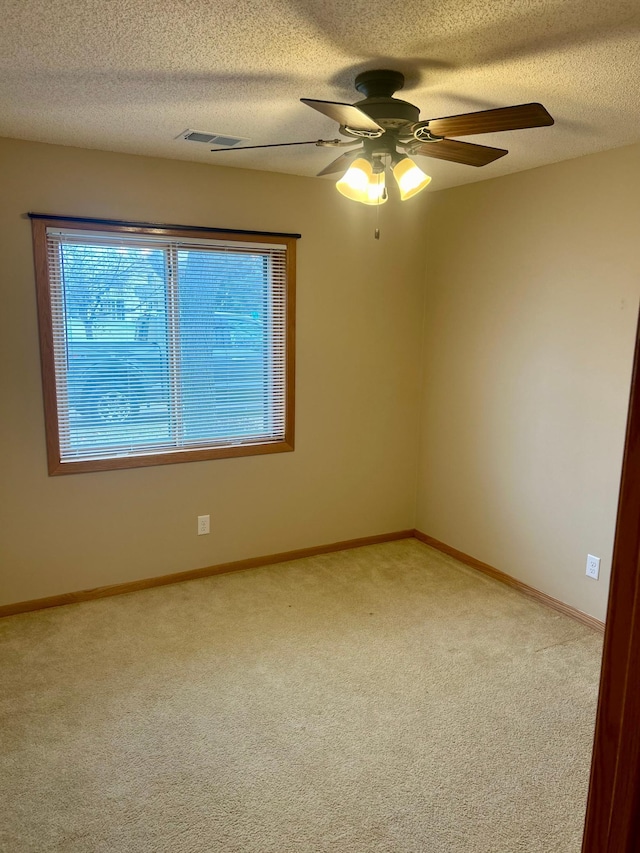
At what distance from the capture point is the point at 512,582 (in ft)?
12.0

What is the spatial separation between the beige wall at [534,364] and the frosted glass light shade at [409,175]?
127 cm

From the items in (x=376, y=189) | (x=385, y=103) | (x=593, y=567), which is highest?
(x=385, y=103)

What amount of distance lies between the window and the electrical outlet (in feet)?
6.30

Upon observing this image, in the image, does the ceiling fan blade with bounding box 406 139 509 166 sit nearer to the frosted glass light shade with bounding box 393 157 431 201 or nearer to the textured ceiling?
the frosted glass light shade with bounding box 393 157 431 201

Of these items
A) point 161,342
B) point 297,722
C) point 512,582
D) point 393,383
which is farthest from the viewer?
point 393,383

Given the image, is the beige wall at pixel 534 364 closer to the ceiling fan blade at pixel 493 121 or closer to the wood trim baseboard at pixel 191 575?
the wood trim baseboard at pixel 191 575

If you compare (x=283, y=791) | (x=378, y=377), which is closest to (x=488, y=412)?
(x=378, y=377)

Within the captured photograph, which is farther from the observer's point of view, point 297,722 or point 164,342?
point 164,342

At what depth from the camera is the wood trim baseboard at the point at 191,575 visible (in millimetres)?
3271

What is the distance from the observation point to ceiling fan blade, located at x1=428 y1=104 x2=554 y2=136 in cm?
175

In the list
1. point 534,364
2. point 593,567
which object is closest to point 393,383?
point 534,364

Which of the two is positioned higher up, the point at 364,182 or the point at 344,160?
the point at 344,160

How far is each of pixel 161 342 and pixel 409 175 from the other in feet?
5.84

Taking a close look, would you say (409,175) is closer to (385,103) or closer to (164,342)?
(385,103)
